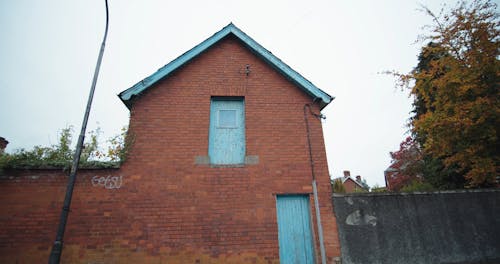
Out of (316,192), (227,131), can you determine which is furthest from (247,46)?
(316,192)

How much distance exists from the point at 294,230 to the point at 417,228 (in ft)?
10.6

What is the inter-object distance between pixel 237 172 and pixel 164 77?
3.70 meters

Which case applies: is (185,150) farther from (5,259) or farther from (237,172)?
(5,259)

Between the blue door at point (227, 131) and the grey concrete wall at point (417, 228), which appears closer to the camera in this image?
the grey concrete wall at point (417, 228)

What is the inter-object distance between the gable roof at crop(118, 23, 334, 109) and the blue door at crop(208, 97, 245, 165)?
158 cm

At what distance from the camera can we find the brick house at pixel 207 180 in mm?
5188

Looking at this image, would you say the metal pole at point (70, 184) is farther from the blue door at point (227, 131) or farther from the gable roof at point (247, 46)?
the blue door at point (227, 131)

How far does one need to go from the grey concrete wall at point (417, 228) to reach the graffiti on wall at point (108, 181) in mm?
5635

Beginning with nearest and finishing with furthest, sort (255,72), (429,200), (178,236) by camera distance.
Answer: (178,236)
(429,200)
(255,72)

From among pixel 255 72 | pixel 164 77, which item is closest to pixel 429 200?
pixel 255 72

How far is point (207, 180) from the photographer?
5848 millimetres

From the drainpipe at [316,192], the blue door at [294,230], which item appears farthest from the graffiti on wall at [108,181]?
the drainpipe at [316,192]

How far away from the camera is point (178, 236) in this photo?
530cm

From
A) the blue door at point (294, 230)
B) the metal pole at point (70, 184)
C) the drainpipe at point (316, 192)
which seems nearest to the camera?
the metal pole at point (70, 184)
